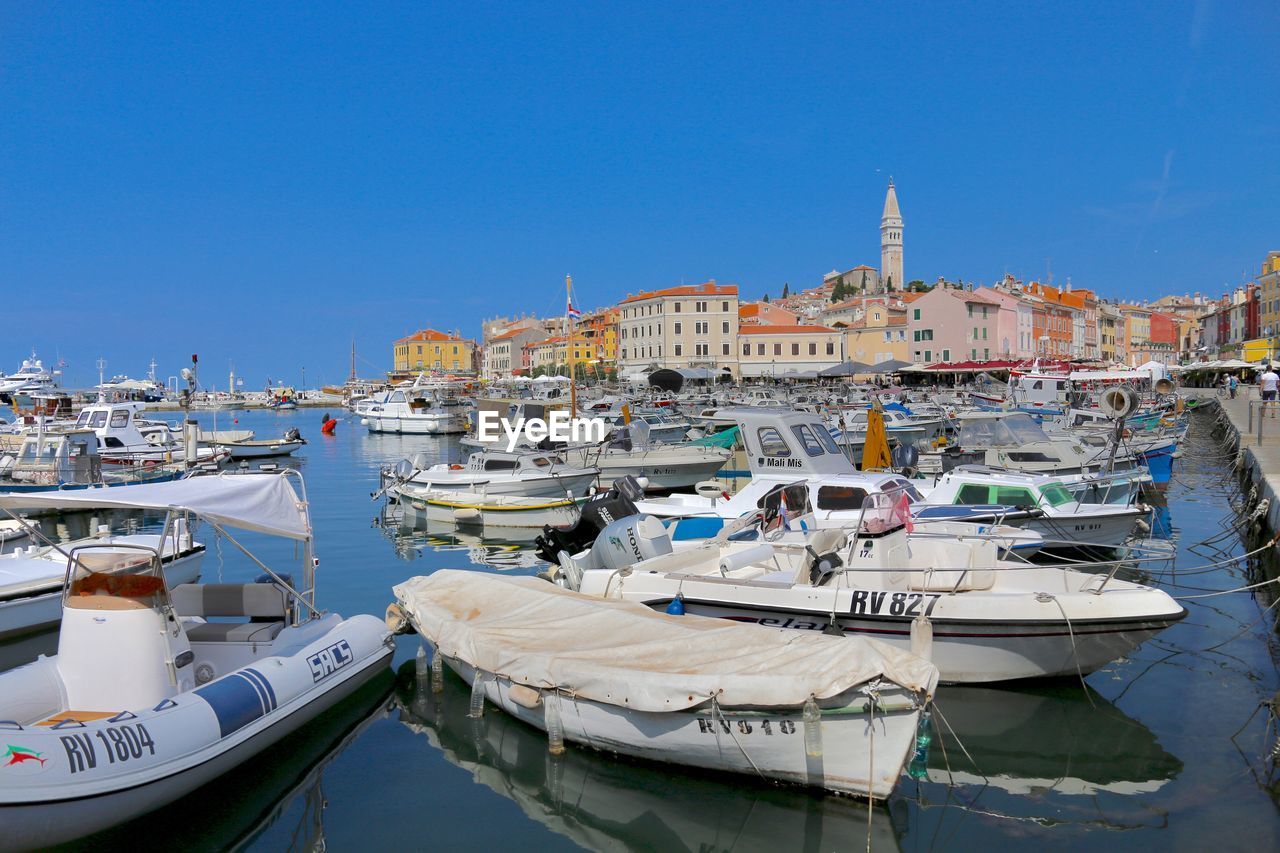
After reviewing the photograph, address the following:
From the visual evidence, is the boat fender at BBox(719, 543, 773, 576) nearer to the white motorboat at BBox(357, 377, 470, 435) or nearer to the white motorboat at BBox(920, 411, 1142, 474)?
the white motorboat at BBox(920, 411, 1142, 474)

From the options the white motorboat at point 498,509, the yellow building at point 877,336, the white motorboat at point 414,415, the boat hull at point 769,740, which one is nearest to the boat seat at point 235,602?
the boat hull at point 769,740

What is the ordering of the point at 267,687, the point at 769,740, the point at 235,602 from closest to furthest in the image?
1. the point at 769,740
2. the point at 267,687
3. the point at 235,602

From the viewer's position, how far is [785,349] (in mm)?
104188

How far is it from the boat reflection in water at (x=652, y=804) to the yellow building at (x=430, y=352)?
167 m

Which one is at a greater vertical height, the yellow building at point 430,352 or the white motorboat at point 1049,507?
the yellow building at point 430,352

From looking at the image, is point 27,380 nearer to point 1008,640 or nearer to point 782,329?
point 782,329

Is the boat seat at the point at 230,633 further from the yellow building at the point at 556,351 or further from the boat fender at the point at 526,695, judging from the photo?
the yellow building at the point at 556,351

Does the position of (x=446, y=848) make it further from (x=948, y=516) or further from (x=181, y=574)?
(x=948, y=516)

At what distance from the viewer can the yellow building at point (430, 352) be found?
569 feet

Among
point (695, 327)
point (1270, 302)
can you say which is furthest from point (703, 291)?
point (1270, 302)

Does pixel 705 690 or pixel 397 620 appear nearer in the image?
pixel 705 690

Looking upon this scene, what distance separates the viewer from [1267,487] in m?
18.6

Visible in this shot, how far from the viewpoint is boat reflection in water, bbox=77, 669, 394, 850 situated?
766cm

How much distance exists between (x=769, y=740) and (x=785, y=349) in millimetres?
98145
